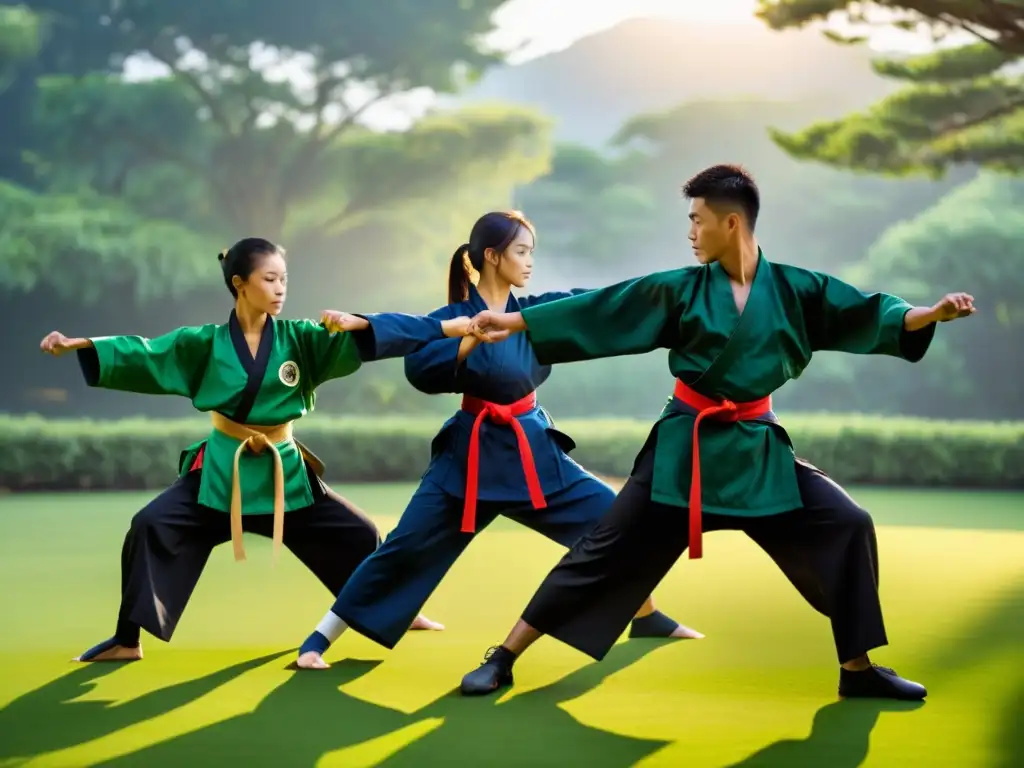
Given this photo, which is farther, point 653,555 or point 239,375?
point 239,375

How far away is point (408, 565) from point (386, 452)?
7.25 m

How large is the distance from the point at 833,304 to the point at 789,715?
93cm

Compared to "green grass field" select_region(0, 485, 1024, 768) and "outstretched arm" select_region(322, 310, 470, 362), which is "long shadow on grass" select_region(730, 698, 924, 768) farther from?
"outstretched arm" select_region(322, 310, 470, 362)

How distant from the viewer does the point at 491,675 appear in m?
3.06

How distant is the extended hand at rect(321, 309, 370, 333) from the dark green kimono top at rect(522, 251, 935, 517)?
454mm

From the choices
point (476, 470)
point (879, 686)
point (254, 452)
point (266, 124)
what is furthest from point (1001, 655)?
point (266, 124)

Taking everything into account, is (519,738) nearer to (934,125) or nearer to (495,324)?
(495,324)

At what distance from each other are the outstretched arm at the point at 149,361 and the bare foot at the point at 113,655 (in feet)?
2.23

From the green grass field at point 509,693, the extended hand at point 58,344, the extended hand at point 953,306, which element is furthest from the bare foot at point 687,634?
the extended hand at point 58,344

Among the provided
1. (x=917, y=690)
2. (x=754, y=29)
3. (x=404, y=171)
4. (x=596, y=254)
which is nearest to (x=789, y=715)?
(x=917, y=690)

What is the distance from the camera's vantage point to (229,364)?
345cm

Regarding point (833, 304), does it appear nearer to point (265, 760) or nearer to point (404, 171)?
point (265, 760)

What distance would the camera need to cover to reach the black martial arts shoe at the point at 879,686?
2.91 m

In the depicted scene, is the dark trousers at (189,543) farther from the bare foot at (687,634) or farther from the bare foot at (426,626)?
the bare foot at (687,634)
